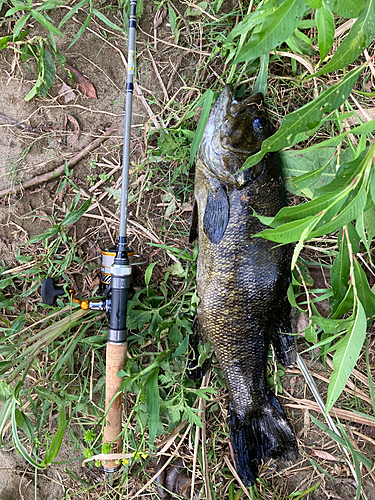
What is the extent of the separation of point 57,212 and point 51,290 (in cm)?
52

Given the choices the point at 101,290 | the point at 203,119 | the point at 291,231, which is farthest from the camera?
the point at 101,290

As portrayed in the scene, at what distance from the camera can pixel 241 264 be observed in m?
1.83

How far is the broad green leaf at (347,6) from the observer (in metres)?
0.95

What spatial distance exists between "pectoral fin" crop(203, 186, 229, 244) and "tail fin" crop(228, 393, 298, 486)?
39.6 inches

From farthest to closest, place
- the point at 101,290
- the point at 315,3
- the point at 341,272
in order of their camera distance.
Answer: the point at 101,290
the point at 341,272
the point at 315,3

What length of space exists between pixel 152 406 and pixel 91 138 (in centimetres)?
165

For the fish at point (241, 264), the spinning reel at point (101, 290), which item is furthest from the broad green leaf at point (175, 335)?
the spinning reel at point (101, 290)

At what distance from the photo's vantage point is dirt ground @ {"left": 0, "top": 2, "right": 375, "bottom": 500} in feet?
7.20

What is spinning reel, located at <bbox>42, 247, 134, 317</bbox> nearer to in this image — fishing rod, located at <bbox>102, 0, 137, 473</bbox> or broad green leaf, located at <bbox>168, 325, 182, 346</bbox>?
fishing rod, located at <bbox>102, 0, 137, 473</bbox>

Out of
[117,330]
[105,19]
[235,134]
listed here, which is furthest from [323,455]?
[105,19]

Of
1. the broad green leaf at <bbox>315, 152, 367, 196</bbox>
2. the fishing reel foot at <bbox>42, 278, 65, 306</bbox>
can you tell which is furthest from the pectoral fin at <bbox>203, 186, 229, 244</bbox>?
the fishing reel foot at <bbox>42, 278, 65, 306</bbox>

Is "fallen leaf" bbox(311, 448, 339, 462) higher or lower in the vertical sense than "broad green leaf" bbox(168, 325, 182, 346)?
lower

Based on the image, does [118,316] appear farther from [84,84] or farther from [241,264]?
[84,84]

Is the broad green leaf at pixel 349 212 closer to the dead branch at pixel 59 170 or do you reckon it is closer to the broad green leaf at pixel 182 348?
the broad green leaf at pixel 182 348
